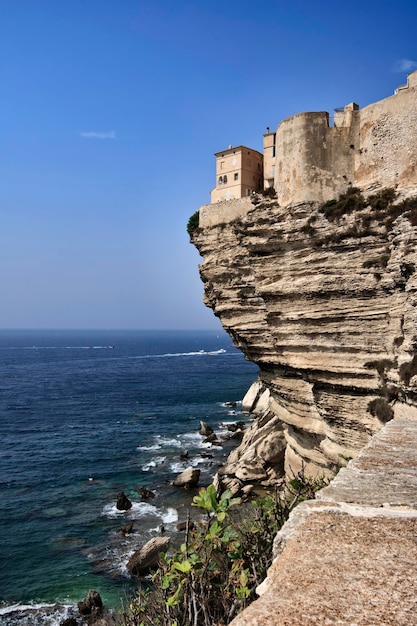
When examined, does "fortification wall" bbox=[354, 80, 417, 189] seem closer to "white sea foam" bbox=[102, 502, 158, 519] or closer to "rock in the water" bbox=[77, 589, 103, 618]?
"rock in the water" bbox=[77, 589, 103, 618]

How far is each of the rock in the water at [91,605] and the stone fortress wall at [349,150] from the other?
62.5 feet

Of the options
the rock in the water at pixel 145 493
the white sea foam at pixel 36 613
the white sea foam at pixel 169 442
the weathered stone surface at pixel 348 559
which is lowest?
the white sea foam at pixel 36 613

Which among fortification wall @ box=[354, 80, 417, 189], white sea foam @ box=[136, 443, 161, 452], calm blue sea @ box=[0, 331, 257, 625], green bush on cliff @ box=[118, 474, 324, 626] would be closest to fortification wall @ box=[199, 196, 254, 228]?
fortification wall @ box=[354, 80, 417, 189]

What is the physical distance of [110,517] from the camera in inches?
1225

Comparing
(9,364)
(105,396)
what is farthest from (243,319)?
(9,364)

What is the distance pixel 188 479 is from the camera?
116 ft

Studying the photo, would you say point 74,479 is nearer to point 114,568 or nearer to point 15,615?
point 114,568

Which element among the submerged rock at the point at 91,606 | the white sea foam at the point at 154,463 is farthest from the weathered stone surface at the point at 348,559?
the white sea foam at the point at 154,463

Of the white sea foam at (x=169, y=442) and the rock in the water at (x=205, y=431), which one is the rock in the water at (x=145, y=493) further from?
the rock in the water at (x=205, y=431)

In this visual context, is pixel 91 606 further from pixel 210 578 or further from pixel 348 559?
pixel 348 559

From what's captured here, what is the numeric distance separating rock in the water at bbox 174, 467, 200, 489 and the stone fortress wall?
21911 mm

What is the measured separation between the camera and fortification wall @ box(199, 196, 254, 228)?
23516mm

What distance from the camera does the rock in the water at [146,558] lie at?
24234 mm

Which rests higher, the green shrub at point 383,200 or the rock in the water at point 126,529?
the green shrub at point 383,200
